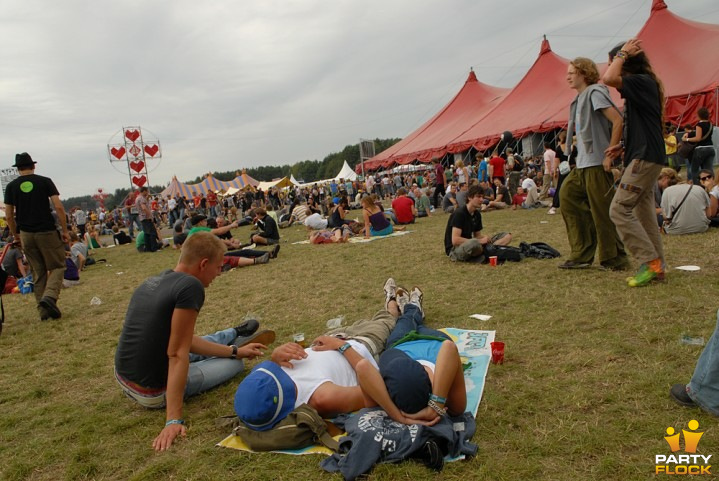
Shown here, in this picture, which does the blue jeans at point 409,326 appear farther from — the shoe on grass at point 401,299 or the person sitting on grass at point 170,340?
the person sitting on grass at point 170,340

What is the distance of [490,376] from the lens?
3.37 metres

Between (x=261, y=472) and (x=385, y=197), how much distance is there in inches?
1115

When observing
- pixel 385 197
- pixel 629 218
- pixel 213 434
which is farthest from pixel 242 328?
pixel 385 197

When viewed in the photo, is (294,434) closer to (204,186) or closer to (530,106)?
(530,106)

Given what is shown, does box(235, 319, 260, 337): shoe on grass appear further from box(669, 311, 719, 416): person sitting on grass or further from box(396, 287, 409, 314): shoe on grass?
box(669, 311, 719, 416): person sitting on grass

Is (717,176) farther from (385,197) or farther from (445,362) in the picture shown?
(385,197)

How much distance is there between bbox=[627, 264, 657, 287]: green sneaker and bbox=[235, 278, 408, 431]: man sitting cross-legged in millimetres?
3103

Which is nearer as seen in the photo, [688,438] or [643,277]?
[688,438]

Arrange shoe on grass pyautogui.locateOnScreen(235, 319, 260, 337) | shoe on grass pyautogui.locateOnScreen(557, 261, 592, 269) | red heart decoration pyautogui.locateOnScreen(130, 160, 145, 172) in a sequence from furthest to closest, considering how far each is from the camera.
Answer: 1. red heart decoration pyautogui.locateOnScreen(130, 160, 145, 172)
2. shoe on grass pyautogui.locateOnScreen(557, 261, 592, 269)
3. shoe on grass pyautogui.locateOnScreen(235, 319, 260, 337)

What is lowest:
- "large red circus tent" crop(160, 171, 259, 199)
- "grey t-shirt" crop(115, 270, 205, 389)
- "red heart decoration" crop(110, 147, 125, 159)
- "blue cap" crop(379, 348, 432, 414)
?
"blue cap" crop(379, 348, 432, 414)

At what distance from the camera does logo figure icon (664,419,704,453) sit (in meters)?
2.25

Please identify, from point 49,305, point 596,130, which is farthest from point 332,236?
point 596,130

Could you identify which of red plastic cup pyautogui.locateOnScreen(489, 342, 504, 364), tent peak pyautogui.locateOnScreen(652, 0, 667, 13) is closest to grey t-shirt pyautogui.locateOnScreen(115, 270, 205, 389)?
red plastic cup pyautogui.locateOnScreen(489, 342, 504, 364)

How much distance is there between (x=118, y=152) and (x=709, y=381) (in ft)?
79.1
